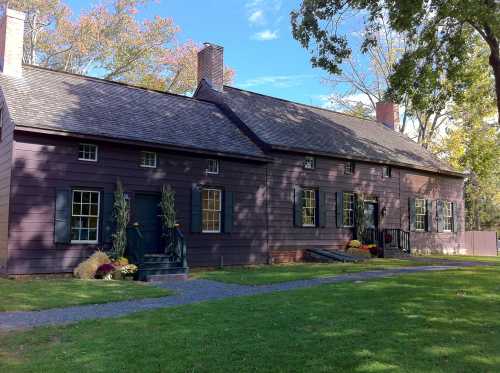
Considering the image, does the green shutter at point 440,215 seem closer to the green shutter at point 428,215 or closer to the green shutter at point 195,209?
the green shutter at point 428,215

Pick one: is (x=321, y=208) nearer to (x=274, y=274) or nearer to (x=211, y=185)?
(x=211, y=185)

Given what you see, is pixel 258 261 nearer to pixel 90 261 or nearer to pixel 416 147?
pixel 90 261

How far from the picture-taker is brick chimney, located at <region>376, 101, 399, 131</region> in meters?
27.5

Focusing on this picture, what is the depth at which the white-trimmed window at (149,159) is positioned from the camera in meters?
13.9

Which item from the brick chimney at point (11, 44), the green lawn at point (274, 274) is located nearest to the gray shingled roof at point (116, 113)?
the brick chimney at point (11, 44)

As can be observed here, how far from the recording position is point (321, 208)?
18.1 meters

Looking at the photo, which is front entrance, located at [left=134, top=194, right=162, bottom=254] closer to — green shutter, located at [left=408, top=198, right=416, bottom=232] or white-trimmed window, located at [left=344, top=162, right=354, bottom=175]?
white-trimmed window, located at [left=344, top=162, right=354, bottom=175]

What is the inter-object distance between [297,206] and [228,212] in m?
3.22

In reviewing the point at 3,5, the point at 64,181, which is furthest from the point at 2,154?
the point at 3,5

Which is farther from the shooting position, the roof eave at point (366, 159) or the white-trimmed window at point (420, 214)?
the white-trimmed window at point (420, 214)

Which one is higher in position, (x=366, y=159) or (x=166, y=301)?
(x=366, y=159)

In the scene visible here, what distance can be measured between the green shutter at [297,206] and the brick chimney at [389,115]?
1225 cm

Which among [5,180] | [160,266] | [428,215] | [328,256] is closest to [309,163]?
[328,256]

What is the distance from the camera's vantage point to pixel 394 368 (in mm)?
4699
